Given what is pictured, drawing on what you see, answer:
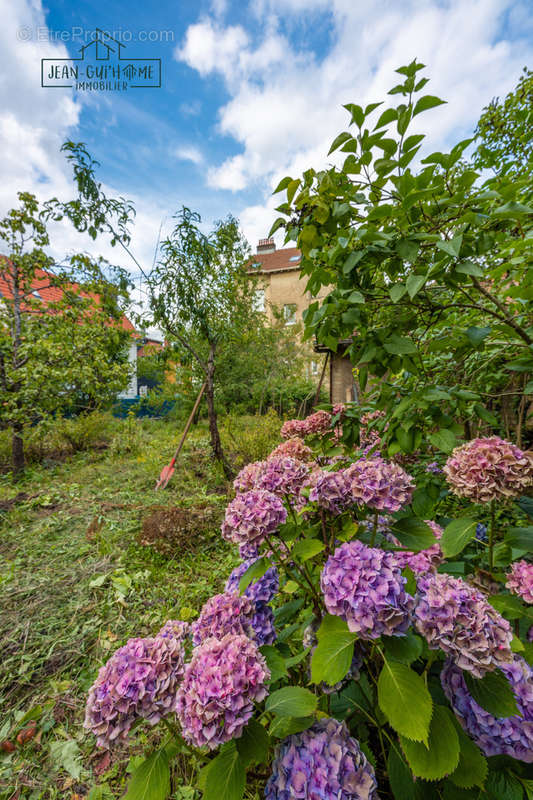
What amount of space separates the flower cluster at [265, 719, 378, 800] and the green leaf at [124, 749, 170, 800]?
0.65ft

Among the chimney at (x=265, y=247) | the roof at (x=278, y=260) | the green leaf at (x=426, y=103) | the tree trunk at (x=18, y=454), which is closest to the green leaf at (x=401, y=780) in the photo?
the green leaf at (x=426, y=103)

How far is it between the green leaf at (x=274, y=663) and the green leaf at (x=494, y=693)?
36 centimetres

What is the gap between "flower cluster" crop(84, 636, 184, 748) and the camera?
1.91 feet

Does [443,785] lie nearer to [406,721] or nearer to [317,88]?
[406,721]

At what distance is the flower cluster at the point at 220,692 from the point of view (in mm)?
530

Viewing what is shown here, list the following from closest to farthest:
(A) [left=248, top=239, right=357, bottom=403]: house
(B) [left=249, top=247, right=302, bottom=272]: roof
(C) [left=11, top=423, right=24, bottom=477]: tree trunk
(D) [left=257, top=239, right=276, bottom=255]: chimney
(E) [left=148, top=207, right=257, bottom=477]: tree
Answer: (E) [left=148, top=207, right=257, bottom=477]: tree → (C) [left=11, top=423, right=24, bottom=477]: tree trunk → (A) [left=248, top=239, right=357, bottom=403]: house → (B) [left=249, top=247, right=302, bottom=272]: roof → (D) [left=257, top=239, right=276, bottom=255]: chimney

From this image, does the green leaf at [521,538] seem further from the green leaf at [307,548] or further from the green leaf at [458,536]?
the green leaf at [307,548]

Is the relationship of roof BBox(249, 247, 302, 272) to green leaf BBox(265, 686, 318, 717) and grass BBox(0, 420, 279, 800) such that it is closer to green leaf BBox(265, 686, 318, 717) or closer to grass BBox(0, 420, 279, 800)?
grass BBox(0, 420, 279, 800)

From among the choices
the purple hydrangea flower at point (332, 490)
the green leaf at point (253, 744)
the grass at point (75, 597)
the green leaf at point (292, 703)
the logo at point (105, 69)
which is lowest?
the grass at point (75, 597)

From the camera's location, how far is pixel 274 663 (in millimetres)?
702

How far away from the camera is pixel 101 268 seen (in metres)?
4.21

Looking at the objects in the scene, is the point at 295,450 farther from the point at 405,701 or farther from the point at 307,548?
the point at 405,701

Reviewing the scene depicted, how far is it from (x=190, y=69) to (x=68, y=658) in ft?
15.4

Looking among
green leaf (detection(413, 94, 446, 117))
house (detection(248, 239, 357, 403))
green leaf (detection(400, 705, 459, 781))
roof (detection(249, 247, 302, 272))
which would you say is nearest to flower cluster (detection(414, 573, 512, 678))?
green leaf (detection(400, 705, 459, 781))
